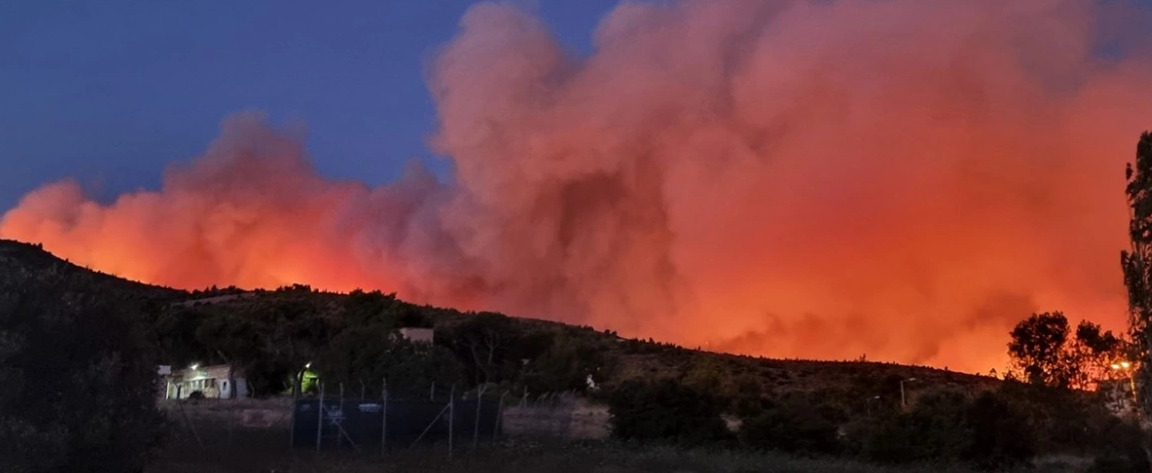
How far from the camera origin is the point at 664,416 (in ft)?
112

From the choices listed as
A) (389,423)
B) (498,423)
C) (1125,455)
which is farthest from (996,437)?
(389,423)

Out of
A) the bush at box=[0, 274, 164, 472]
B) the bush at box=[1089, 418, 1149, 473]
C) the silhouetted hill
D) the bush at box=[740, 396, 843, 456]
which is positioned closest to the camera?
the bush at box=[0, 274, 164, 472]

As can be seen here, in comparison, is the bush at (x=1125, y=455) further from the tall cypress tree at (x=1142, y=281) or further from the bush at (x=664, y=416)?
the bush at (x=664, y=416)

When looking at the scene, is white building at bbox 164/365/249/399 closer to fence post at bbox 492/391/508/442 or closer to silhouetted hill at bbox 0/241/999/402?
silhouetted hill at bbox 0/241/999/402

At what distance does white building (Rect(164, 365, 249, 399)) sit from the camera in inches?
2368

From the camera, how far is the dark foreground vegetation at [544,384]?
44.4 ft

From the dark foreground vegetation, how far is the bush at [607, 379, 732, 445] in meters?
0.06

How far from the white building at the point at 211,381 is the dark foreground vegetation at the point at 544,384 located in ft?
3.12

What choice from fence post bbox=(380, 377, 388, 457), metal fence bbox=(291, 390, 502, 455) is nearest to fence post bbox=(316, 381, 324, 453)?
metal fence bbox=(291, 390, 502, 455)

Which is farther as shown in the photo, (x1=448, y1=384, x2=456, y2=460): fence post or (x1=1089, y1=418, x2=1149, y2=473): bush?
(x1=448, y1=384, x2=456, y2=460): fence post

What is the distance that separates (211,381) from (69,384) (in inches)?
2044

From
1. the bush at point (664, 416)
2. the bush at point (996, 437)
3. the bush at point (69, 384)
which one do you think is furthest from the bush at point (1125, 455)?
the bush at point (69, 384)

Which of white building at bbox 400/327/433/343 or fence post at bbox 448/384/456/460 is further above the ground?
white building at bbox 400/327/433/343

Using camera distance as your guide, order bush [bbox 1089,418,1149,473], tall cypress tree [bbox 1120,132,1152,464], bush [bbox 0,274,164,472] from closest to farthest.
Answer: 1. bush [bbox 0,274,164,472]
2. tall cypress tree [bbox 1120,132,1152,464]
3. bush [bbox 1089,418,1149,473]
